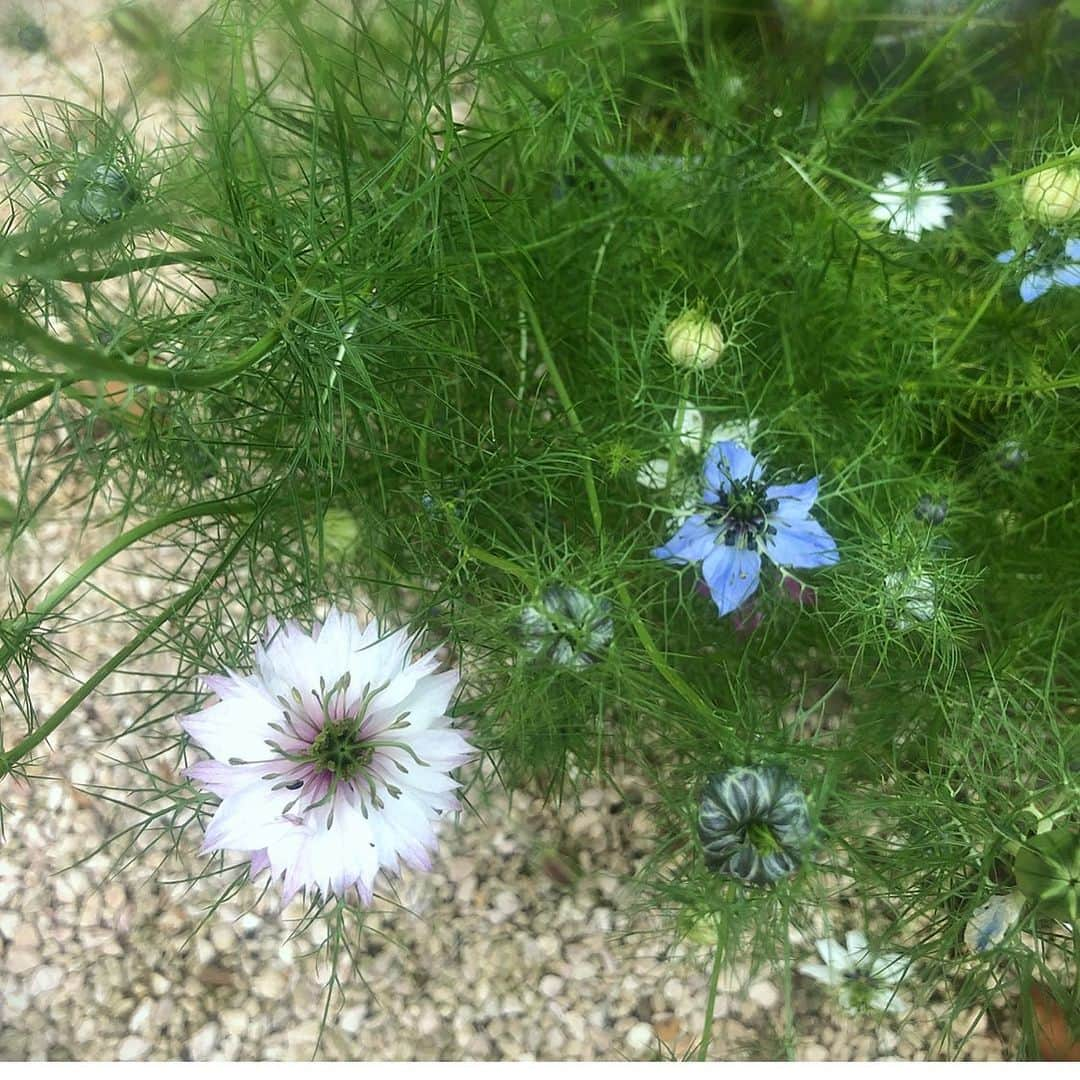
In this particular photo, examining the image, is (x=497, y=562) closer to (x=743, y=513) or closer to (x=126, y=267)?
(x=743, y=513)

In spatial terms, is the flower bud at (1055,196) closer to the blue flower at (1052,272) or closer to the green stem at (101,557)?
the blue flower at (1052,272)

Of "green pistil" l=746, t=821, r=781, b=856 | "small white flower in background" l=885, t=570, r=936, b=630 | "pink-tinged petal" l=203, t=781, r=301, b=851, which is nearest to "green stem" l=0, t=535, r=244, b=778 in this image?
"pink-tinged petal" l=203, t=781, r=301, b=851

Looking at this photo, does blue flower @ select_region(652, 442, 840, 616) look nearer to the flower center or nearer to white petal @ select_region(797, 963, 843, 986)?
the flower center

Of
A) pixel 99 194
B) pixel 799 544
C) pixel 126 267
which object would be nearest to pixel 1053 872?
pixel 799 544

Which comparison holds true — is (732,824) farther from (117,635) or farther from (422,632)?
(117,635)

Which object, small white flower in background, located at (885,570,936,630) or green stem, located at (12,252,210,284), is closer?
green stem, located at (12,252,210,284)

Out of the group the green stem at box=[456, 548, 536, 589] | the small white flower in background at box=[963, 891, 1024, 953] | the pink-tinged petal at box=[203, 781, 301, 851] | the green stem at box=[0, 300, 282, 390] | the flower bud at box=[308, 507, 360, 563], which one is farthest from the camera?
the flower bud at box=[308, 507, 360, 563]

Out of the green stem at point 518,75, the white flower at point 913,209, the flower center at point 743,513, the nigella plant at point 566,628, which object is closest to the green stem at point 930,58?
the white flower at point 913,209

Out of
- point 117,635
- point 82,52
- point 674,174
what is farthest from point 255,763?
point 82,52
